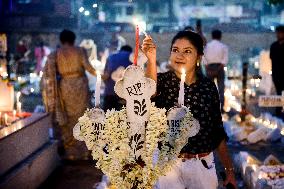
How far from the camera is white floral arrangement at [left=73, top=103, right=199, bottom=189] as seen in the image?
3.17 m

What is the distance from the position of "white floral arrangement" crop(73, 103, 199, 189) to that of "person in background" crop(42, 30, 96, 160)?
615 cm

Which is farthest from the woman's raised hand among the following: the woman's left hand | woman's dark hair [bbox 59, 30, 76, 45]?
woman's dark hair [bbox 59, 30, 76, 45]

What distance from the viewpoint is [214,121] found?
4.18 metres

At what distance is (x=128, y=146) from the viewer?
124 inches

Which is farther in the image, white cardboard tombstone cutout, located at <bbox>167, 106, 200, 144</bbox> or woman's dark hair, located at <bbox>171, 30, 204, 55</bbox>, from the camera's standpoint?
woman's dark hair, located at <bbox>171, 30, 204, 55</bbox>

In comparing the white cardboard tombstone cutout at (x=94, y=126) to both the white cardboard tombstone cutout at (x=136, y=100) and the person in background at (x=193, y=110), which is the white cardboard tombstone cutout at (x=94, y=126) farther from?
the person in background at (x=193, y=110)

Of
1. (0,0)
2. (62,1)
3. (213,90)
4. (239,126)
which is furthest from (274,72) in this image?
(62,1)

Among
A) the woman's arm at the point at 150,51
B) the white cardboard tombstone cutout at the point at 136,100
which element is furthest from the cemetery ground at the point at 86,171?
the white cardboard tombstone cutout at the point at 136,100

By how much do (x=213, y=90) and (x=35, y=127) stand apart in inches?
162

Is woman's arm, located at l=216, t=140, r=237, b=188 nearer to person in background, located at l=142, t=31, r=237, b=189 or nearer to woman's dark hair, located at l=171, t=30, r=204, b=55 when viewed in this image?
person in background, located at l=142, t=31, r=237, b=189

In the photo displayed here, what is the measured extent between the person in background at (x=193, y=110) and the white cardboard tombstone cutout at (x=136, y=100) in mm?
801

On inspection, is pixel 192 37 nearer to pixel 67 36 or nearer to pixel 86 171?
pixel 86 171

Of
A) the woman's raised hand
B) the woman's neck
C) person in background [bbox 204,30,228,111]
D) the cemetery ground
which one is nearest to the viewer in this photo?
the woman's raised hand

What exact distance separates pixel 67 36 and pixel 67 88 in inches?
34.1
